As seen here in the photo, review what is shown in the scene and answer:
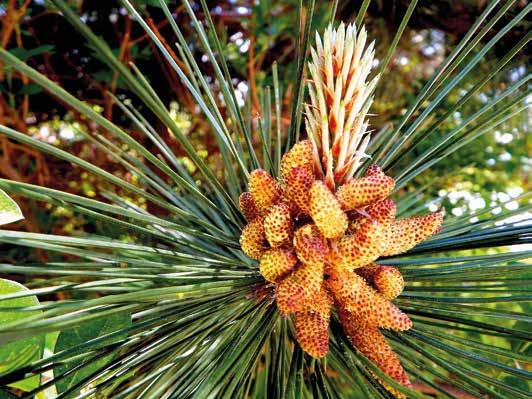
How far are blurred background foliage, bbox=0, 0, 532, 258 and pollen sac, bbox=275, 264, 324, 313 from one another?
0.69 m

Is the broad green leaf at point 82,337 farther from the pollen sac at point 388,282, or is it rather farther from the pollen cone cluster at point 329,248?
the pollen sac at point 388,282

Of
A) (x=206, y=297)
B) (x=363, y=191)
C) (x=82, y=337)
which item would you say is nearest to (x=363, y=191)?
(x=363, y=191)

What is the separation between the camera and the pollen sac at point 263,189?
56 centimetres

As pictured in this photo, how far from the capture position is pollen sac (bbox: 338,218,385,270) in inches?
20.4

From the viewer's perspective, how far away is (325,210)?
0.51 metres

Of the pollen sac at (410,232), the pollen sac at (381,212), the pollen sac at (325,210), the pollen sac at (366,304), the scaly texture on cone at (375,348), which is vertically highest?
the pollen sac at (325,210)

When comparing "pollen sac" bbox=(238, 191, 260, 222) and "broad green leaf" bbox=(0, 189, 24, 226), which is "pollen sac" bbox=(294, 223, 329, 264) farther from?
"broad green leaf" bbox=(0, 189, 24, 226)

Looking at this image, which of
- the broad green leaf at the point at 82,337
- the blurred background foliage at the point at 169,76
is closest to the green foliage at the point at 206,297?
the broad green leaf at the point at 82,337

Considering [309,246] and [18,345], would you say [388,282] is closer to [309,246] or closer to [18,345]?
[309,246]

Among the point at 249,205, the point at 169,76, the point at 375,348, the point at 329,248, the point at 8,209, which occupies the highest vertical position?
the point at 169,76

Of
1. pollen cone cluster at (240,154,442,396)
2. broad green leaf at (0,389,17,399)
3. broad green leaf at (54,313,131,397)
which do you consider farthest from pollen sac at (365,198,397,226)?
broad green leaf at (0,389,17,399)

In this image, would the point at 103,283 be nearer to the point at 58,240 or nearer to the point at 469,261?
the point at 58,240

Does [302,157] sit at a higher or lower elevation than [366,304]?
higher

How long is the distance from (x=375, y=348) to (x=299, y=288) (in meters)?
0.12
